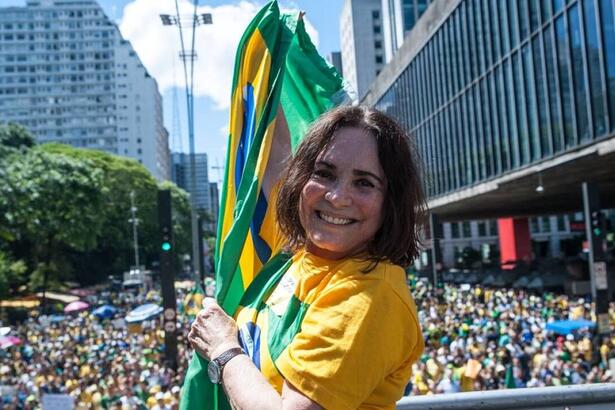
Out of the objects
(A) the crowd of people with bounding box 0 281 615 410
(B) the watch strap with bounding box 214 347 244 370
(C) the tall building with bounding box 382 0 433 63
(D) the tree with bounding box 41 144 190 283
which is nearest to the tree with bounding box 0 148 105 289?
(D) the tree with bounding box 41 144 190 283

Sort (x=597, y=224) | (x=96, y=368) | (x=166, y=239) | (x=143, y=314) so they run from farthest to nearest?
(x=143, y=314)
(x=96, y=368)
(x=597, y=224)
(x=166, y=239)

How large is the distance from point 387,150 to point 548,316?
1666 cm

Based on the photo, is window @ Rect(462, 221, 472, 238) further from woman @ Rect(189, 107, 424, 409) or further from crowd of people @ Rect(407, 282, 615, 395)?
woman @ Rect(189, 107, 424, 409)

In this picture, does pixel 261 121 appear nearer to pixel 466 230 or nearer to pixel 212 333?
pixel 212 333

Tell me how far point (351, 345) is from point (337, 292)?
14cm

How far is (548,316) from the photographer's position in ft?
54.6

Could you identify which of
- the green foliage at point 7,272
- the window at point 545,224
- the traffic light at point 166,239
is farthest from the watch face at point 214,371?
the window at point 545,224

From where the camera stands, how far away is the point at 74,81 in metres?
103

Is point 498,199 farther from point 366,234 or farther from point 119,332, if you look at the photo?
point 366,234

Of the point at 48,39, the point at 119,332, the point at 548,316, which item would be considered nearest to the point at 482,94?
the point at 548,316

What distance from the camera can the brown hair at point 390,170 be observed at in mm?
1578

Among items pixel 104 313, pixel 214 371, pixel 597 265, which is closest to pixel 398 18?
pixel 104 313

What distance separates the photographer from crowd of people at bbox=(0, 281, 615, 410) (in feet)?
33.6

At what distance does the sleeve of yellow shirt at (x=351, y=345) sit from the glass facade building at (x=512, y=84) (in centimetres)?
1060
